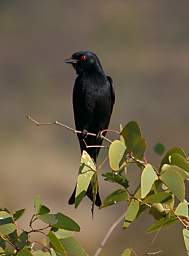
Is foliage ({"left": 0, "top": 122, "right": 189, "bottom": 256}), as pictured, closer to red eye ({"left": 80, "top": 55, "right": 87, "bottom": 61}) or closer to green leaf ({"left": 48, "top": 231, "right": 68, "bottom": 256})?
green leaf ({"left": 48, "top": 231, "right": 68, "bottom": 256})

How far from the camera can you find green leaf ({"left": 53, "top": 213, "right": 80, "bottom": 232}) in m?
1.70

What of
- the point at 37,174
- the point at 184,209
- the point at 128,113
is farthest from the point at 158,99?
the point at 184,209

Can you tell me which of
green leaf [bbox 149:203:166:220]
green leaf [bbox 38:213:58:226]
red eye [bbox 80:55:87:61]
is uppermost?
red eye [bbox 80:55:87:61]

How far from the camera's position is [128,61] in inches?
579

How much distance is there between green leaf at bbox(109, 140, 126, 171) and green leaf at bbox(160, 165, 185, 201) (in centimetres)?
10

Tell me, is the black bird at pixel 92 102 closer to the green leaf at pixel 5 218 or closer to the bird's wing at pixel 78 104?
the bird's wing at pixel 78 104

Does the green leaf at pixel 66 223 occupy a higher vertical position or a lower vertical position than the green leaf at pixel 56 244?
higher

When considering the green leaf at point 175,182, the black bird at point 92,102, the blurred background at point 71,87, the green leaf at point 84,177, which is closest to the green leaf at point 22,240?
the green leaf at point 84,177

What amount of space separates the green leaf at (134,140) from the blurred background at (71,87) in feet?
13.5

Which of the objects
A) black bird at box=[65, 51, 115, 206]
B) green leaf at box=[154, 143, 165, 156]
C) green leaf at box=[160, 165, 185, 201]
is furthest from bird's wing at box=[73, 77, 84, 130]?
green leaf at box=[160, 165, 185, 201]

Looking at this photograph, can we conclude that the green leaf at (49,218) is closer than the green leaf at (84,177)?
Yes

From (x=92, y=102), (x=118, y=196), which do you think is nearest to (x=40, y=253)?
(x=118, y=196)

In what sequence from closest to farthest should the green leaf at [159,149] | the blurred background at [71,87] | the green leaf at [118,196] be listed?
the green leaf at [118,196], the green leaf at [159,149], the blurred background at [71,87]

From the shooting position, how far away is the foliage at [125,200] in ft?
5.57
